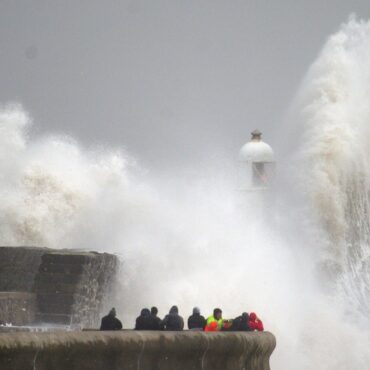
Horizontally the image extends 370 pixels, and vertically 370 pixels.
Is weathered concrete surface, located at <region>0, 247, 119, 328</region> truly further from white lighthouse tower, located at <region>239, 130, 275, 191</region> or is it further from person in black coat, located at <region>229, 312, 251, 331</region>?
white lighthouse tower, located at <region>239, 130, 275, 191</region>

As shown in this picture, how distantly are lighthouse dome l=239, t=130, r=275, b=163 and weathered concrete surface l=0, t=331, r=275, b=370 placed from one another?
4819cm

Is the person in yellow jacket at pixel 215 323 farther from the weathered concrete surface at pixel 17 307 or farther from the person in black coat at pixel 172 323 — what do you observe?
the weathered concrete surface at pixel 17 307

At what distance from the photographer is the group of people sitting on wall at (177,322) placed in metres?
8.91

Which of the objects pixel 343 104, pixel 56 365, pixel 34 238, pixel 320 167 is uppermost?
pixel 343 104

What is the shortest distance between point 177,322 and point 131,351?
1.69 meters

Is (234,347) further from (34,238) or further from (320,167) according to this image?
(320,167)

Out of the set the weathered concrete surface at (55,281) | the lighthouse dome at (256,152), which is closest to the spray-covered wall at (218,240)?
the weathered concrete surface at (55,281)

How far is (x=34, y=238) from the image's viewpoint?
2080 cm

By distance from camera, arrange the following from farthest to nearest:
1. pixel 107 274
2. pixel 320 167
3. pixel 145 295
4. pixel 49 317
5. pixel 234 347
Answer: pixel 320 167 → pixel 145 295 → pixel 107 274 → pixel 49 317 → pixel 234 347

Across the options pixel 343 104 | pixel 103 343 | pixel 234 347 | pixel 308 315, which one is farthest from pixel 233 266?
pixel 343 104

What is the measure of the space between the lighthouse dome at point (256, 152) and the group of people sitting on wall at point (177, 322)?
47.0 m

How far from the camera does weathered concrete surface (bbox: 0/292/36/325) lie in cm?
1270

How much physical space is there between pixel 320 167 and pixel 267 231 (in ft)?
29.9

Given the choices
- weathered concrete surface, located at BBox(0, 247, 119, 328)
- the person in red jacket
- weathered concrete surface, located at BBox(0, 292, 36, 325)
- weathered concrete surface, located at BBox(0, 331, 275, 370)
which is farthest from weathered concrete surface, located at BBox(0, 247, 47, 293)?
weathered concrete surface, located at BBox(0, 331, 275, 370)
